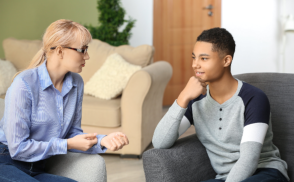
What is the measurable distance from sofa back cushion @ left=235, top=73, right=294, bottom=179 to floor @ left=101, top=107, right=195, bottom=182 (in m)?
1.11

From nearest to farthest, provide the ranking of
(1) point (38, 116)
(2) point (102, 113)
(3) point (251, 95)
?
(1) point (38, 116) → (3) point (251, 95) → (2) point (102, 113)

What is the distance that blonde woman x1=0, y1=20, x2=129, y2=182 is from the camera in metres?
1.18

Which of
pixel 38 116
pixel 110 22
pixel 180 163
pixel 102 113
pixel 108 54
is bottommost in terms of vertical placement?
pixel 102 113

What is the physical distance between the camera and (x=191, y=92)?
138cm

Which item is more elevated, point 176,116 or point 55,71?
point 55,71

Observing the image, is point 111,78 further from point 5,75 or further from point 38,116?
point 38,116

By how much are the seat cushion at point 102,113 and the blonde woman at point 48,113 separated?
1.29 metres

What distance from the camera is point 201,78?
1387 millimetres

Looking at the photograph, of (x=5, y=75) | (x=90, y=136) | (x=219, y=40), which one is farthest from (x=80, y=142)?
(x=5, y=75)

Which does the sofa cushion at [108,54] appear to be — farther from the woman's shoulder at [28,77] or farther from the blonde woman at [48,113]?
the woman's shoulder at [28,77]

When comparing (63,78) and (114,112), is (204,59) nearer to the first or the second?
(63,78)

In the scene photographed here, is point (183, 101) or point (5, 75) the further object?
point (5, 75)

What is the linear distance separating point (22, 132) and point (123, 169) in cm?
150

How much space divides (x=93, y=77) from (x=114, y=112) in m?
0.56
